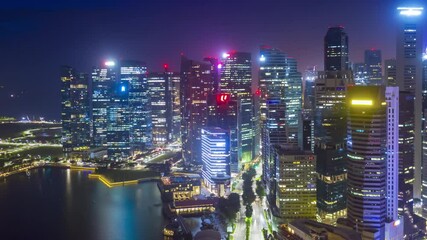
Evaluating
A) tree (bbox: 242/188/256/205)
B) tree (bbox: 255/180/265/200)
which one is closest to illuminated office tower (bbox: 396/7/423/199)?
tree (bbox: 255/180/265/200)

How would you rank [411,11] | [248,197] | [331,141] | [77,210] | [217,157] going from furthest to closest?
[331,141], [217,157], [411,11], [248,197], [77,210]

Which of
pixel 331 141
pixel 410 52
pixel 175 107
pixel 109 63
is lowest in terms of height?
pixel 331 141

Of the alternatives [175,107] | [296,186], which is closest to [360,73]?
[296,186]

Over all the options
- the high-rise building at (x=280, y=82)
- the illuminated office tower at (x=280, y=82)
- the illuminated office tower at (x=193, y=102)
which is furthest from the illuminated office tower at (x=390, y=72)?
the illuminated office tower at (x=193, y=102)

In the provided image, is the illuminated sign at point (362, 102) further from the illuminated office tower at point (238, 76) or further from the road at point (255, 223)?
the illuminated office tower at point (238, 76)

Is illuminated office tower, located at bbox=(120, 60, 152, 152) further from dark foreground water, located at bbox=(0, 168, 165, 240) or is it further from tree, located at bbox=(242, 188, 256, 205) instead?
tree, located at bbox=(242, 188, 256, 205)

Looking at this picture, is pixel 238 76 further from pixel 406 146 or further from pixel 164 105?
pixel 406 146

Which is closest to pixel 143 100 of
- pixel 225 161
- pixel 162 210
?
pixel 225 161
